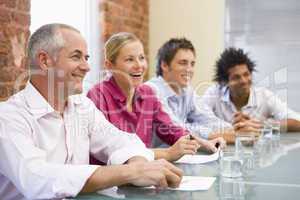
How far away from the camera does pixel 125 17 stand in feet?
12.1

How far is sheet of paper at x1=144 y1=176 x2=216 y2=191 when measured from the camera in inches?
49.7

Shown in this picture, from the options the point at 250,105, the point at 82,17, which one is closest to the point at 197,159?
the point at 250,105

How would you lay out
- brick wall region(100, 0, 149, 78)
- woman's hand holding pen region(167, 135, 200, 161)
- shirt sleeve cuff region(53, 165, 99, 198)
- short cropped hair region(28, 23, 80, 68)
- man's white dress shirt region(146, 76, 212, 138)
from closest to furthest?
shirt sleeve cuff region(53, 165, 99, 198)
short cropped hair region(28, 23, 80, 68)
woman's hand holding pen region(167, 135, 200, 161)
man's white dress shirt region(146, 76, 212, 138)
brick wall region(100, 0, 149, 78)

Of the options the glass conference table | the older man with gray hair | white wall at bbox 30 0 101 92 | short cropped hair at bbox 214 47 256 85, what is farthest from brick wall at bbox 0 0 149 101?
short cropped hair at bbox 214 47 256 85

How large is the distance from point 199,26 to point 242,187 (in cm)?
287

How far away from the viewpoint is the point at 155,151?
5.78 feet

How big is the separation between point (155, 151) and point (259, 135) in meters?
0.73

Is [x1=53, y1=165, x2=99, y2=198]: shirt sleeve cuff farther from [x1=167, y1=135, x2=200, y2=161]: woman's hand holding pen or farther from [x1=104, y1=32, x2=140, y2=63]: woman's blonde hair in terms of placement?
[x1=104, y1=32, x2=140, y2=63]: woman's blonde hair

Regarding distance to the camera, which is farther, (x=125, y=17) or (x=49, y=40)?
(x=125, y=17)

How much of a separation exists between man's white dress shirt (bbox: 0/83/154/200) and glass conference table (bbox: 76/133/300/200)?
0.31ft

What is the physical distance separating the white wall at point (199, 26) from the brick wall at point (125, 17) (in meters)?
0.14

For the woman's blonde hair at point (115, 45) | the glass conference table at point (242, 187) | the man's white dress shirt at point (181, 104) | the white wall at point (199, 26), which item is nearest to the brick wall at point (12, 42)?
the woman's blonde hair at point (115, 45)

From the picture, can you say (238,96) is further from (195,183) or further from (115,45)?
(195,183)

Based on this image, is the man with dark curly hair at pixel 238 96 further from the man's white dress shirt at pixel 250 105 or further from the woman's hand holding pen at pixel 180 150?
the woman's hand holding pen at pixel 180 150
